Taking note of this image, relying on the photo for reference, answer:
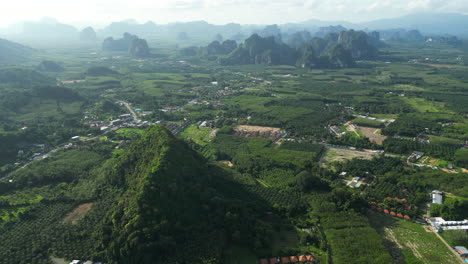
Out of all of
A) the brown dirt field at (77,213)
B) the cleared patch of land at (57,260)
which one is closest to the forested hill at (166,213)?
the cleared patch of land at (57,260)

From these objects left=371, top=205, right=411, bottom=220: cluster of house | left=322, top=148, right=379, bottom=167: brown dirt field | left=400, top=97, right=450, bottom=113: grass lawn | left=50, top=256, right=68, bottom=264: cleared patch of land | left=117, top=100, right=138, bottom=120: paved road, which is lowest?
left=50, top=256, right=68, bottom=264: cleared patch of land

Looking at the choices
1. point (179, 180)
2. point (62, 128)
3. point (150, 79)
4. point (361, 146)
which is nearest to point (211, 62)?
point (150, 79)

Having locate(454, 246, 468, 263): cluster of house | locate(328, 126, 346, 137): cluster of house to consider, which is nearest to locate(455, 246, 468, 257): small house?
locate(454, 246, 468, 263): cluster of house

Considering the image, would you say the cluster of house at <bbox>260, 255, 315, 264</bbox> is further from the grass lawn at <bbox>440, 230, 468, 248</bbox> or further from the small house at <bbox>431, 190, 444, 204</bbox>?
the small house at <bbox>431, 190, 444, 204</bbox>

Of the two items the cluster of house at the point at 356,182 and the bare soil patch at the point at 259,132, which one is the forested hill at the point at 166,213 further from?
the bare soil patch at the point at 259,132

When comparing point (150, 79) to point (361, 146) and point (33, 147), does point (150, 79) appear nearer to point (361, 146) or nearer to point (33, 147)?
point (33, 147)

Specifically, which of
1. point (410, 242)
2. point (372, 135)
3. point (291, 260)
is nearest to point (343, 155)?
point (372, 135)
